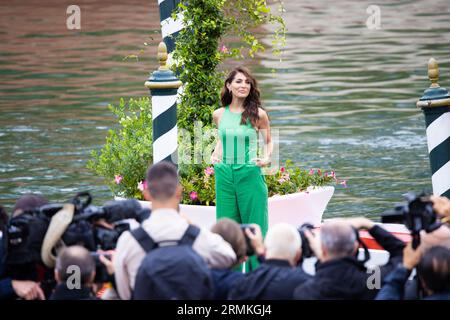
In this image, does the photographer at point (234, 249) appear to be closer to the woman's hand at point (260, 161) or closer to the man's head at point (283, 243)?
the man's head at point (283, 243)

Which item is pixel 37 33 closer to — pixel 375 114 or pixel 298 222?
pixel 375 114

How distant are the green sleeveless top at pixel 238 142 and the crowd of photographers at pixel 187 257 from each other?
79.1 inches

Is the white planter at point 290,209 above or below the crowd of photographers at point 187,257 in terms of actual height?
below

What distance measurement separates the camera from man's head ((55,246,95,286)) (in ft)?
18.9

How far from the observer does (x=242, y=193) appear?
8.52 m

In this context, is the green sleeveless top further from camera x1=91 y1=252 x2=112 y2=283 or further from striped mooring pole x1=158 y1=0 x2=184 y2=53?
camera x1=91 y1=252 x2=112 y2=283

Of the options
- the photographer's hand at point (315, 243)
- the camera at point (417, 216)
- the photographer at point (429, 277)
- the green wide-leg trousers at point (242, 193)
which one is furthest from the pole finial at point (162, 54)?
the photographer at point (429, 277)

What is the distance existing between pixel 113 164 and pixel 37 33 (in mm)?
16083

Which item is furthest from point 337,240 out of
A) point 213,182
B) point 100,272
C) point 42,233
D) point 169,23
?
point 169,23

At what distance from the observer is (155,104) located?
905 centimetres

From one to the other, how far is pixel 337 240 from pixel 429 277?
1.80 ft

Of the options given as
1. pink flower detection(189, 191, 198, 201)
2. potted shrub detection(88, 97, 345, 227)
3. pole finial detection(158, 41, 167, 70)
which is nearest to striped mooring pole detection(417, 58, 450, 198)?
potted shrub detection(88, 97, 345, 227)

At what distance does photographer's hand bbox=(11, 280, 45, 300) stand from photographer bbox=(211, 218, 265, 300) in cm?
110

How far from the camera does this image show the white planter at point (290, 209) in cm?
952
